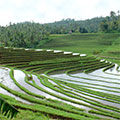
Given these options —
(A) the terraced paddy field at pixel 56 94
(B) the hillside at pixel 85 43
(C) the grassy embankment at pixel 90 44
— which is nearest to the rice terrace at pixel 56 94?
(A) the terraced paddy field at pixel 56 94

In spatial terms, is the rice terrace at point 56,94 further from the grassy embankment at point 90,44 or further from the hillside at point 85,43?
the hillside at point 85,43

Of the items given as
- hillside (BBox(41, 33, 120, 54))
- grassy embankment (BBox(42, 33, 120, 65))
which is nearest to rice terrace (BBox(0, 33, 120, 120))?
grassy embankment (BBox(42, 33, 120, 65))

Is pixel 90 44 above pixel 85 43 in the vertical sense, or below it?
below

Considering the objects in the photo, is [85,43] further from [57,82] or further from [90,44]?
[57,82]

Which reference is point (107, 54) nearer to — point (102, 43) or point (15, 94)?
point (102, 43)

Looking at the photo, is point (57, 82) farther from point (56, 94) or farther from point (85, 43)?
point (85, 43)

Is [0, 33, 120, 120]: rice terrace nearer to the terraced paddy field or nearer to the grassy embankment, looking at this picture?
the terraced paddy field

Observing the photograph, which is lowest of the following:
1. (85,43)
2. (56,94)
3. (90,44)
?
(56,94)

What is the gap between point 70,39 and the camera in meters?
130

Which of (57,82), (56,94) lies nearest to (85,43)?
(57,82)

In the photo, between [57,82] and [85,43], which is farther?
[85,43]

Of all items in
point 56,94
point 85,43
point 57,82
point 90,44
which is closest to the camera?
point 56,94

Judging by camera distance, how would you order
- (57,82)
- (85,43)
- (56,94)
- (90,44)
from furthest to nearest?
(85,43) < (90,44) < (57,82) < (56,94)

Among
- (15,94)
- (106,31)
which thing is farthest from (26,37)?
(15,94)
